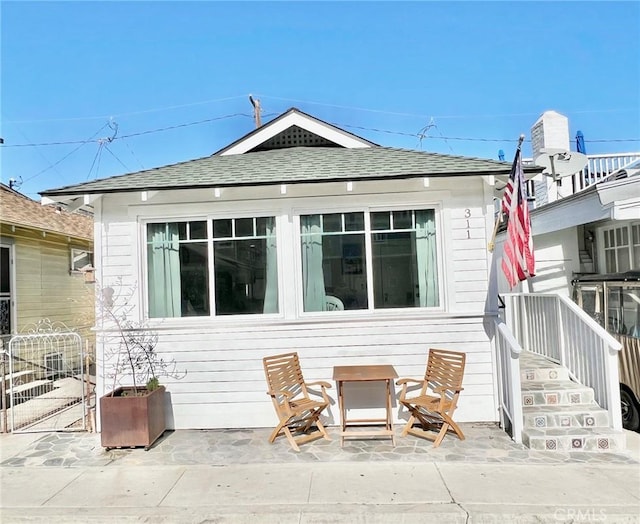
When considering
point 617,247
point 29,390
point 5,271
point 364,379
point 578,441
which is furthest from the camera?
point 5,271

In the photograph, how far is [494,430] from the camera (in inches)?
201

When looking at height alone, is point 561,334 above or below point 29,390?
above

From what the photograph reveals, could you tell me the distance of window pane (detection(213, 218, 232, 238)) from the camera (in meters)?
5.65

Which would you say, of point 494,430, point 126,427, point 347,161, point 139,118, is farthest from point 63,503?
point 139,118

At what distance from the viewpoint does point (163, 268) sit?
5680mm

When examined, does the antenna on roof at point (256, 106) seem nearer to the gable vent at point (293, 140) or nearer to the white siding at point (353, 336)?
the gable vent at point (293, 140)

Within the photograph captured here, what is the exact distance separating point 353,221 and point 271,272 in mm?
1287

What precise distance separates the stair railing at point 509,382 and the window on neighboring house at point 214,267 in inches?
113

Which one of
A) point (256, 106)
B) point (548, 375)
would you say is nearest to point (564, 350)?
point (548, 375)

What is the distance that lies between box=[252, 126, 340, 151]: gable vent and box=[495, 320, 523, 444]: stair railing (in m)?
4.18

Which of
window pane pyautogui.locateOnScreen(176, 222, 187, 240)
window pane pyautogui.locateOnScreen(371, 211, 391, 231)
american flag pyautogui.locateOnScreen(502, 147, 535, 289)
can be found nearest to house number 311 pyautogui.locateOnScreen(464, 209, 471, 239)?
american flag pyautogui.locateOnScreen(502, 147, 535, 289)

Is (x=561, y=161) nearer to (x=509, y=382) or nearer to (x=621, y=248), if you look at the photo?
(x=621, y=248)

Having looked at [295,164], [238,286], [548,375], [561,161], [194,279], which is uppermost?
[561,161]

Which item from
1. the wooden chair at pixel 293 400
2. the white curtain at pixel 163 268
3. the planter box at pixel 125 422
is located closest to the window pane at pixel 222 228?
the white curtain at pixel 163 268
